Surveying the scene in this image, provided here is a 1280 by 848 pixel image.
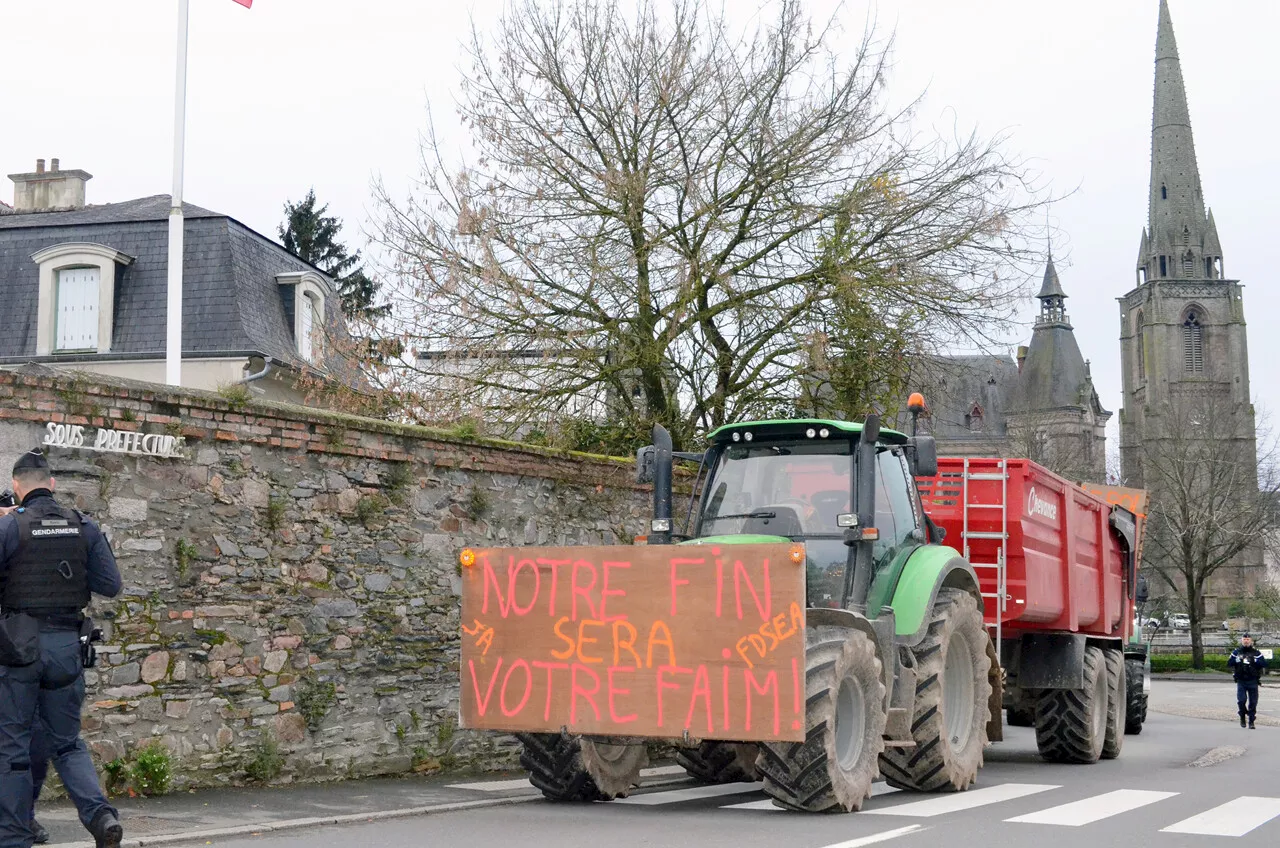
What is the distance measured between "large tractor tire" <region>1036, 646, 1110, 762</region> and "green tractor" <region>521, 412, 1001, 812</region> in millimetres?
3192

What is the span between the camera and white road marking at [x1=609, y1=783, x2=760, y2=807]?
10.0 meters

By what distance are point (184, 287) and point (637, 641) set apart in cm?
1967

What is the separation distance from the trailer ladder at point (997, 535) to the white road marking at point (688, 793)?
2.67m

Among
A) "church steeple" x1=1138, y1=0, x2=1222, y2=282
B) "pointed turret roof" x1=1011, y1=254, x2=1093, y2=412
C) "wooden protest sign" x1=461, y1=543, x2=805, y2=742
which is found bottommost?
"wooden protest sign" x1=461, y1=543, x2=805, y2=742

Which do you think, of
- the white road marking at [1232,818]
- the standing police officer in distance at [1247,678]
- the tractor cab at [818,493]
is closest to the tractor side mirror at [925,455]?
the tractor cab at [818,493]

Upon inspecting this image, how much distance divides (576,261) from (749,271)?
2397 mm

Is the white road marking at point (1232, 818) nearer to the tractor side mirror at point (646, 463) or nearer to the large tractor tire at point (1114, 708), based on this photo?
the large tractor tire at point (1114, 708)

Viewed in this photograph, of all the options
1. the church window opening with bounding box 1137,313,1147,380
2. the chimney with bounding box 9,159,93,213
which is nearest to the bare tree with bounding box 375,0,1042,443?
the chimney with bounding box 9,159,93,213

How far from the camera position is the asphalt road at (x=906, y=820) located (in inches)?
305

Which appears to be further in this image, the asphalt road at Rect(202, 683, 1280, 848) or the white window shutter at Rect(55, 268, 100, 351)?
the white window shutter at Rect(55, 268, 100, 351)

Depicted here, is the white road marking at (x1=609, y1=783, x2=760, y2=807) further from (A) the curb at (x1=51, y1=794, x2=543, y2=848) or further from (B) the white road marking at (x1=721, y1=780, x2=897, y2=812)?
(A) the curb at (x1=51, y1=794, x2=543, y2=848)

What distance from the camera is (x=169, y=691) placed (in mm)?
9609

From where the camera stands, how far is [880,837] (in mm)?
7719

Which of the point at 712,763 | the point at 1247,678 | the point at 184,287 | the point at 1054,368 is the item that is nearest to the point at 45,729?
the point at 712,763
